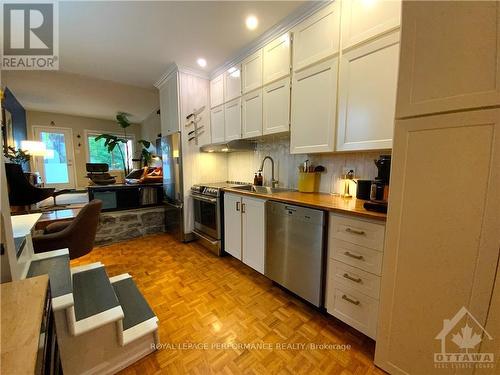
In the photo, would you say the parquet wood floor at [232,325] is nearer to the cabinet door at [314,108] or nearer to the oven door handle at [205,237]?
the oven door handle at [205,237]

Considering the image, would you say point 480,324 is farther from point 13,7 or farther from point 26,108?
point 26,108

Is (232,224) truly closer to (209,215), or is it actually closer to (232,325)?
(209,215)

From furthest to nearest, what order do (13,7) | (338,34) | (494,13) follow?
(13,7), (338,34), (494,13)

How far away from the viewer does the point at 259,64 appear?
2277mm

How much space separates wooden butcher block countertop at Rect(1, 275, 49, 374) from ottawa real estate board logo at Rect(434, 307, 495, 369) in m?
1.51

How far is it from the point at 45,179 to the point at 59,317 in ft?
24.0

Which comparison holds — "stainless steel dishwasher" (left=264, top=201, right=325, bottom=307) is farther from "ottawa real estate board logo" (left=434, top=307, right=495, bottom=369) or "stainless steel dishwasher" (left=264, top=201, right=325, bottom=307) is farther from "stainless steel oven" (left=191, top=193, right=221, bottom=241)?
"stainless steel oven" (left=191, top=193, right=221, bottom=241)

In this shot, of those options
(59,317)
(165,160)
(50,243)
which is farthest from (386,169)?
(165,160)

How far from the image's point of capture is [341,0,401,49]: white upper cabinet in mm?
1290

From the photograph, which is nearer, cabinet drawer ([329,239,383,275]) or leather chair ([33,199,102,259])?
cabinet drawer ([329,239,383,275])

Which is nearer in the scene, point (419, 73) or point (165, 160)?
point (419, 73)

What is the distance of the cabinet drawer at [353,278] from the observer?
1248 millimetres

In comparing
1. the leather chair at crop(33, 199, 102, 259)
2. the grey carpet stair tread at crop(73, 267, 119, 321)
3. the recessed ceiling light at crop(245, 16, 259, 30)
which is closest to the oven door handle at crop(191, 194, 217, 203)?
the leather chair at crop(33, 199, 102, 259)

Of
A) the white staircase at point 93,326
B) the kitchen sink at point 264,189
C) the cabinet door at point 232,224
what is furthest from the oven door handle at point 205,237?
the white staircase at point 93,326
